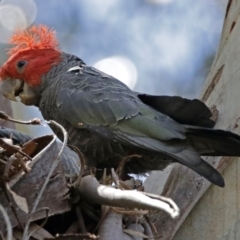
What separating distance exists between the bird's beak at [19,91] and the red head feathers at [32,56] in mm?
21

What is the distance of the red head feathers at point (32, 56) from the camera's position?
9.10ft

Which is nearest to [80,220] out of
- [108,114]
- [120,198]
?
[120,198]

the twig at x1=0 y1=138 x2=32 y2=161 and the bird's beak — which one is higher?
the twig at x1=0 y1=138 x2=32 y2=161

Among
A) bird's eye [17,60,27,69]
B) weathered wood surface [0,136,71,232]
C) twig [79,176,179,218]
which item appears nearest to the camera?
twig [79,176,179,218]

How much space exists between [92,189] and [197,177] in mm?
584

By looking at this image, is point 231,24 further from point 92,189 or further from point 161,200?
point 161,200

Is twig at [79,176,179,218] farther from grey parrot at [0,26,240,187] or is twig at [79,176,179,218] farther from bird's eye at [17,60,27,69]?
bird's eye at [17,60,27,69]

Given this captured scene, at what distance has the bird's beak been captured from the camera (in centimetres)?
278

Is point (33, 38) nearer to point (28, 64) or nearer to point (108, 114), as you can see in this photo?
point (28, 64)

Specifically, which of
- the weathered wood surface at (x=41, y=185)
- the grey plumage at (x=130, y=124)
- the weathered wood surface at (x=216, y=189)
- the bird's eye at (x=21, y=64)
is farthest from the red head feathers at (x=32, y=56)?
→ the weathered wood surface at (x=41, y=185)

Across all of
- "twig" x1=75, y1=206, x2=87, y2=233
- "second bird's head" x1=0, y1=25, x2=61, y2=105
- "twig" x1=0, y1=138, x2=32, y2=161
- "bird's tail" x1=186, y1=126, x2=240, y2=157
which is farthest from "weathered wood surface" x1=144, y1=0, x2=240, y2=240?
"second bird's head" x1=0, y1=25, x2=61, y2=105

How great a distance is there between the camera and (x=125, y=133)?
7.52ft

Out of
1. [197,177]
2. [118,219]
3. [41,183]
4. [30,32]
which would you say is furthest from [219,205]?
[30,32]

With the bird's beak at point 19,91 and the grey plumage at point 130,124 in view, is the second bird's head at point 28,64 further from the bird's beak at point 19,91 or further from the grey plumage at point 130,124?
the grey plumage at point 130,124
